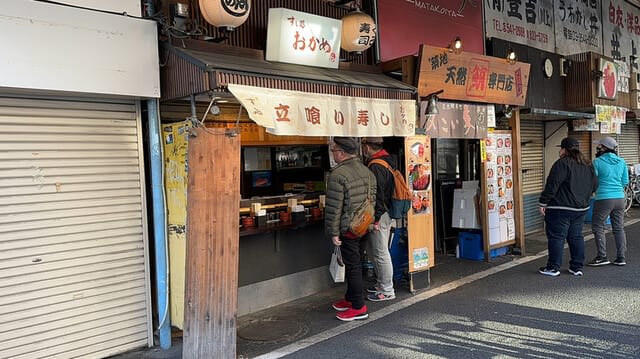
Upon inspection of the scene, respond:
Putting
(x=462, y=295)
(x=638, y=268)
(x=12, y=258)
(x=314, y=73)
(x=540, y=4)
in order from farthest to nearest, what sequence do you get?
(x=540, y=4), (x=638, y=268), (x=462, y=295), (x=314, y=73), (x=12, y=258)

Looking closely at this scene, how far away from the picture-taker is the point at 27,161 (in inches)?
177

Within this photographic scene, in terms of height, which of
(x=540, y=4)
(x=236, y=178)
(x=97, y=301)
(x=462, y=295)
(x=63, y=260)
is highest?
(x=540, y=4)

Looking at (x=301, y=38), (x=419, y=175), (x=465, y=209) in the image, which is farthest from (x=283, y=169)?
(x=465, y=209)

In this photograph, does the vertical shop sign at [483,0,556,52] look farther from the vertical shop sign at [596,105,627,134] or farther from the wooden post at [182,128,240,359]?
the wooden post at [182,128,240,359]

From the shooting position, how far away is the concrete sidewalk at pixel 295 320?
16.9 ft

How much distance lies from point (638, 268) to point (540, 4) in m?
7.18

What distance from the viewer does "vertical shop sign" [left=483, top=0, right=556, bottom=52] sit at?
1041cm

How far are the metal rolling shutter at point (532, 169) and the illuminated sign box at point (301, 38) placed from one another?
718 centimetres

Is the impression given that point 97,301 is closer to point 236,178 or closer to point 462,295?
point 236,178

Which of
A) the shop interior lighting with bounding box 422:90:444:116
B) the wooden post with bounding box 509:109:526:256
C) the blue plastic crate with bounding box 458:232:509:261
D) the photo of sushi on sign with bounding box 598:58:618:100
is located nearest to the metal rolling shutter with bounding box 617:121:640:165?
the photo of sushi on sign with bounding box 598:58:618:100

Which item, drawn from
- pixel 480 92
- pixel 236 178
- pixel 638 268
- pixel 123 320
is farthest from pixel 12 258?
pixel 638 268

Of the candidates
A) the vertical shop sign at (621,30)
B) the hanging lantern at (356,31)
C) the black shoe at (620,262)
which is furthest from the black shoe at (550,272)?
the vertical shop sign at (621,30)

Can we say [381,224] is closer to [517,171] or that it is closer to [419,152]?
[419,152]

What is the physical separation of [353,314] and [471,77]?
4.40 m
